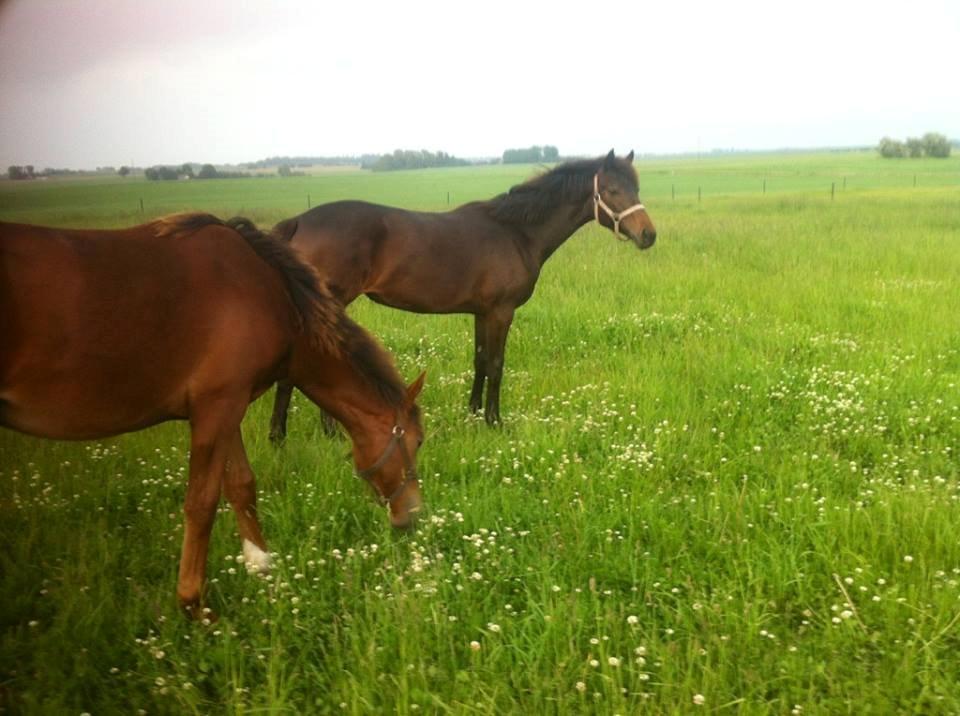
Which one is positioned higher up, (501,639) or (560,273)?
(560,273)

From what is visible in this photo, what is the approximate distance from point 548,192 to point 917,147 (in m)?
11.5

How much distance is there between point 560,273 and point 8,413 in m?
7.69

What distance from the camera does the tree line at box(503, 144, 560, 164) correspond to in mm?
5187

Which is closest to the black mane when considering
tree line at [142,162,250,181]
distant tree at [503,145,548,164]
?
distant tree at [503,145,548,164]

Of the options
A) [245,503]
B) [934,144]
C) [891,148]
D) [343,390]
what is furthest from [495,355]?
[891,148]

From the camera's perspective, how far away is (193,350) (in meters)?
2.78

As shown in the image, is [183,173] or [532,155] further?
[532,155]

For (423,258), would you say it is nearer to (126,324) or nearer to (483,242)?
(483,242)

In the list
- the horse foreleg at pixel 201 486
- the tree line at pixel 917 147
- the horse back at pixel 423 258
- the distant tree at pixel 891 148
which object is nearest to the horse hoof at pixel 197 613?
the horse foreleg at pixel 201 486

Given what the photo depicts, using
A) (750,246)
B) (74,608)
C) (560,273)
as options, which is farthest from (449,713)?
(750,246)

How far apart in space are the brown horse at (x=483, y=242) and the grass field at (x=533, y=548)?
0.22 metres

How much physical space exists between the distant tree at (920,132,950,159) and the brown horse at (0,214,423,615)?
542 inches

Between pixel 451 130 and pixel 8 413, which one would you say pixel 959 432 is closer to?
pixel 451 130

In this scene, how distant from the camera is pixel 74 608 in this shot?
9.76 ft
